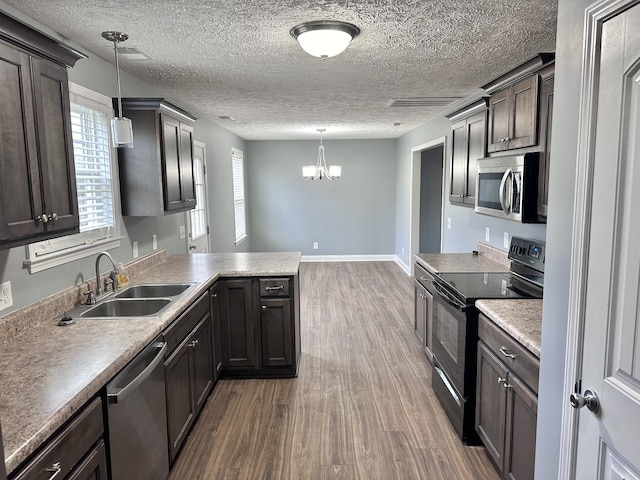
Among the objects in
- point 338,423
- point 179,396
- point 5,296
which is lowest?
point 338,423

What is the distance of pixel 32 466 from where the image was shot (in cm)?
119

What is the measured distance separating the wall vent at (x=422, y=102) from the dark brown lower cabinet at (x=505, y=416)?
271 centimetres

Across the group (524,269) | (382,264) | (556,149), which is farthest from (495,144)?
(382,264)

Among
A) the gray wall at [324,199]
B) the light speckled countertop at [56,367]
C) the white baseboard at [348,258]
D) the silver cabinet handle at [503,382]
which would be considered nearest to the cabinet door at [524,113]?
the silver cabinet handle at [503,382]

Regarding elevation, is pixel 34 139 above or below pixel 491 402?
above

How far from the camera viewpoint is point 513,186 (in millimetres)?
2516

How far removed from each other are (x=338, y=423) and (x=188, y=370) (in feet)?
3.43

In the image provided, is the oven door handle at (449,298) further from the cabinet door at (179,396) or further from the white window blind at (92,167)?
the white window blind at (92,167)

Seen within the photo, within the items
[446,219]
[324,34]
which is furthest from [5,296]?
[446,219]

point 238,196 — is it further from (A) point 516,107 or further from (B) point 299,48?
(A) point 516,107

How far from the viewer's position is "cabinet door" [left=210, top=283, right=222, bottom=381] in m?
3.20

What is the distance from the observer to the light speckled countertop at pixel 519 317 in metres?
1.83

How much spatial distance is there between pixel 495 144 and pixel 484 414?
5.73ft

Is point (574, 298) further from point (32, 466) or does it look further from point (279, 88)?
point (279, 88)
